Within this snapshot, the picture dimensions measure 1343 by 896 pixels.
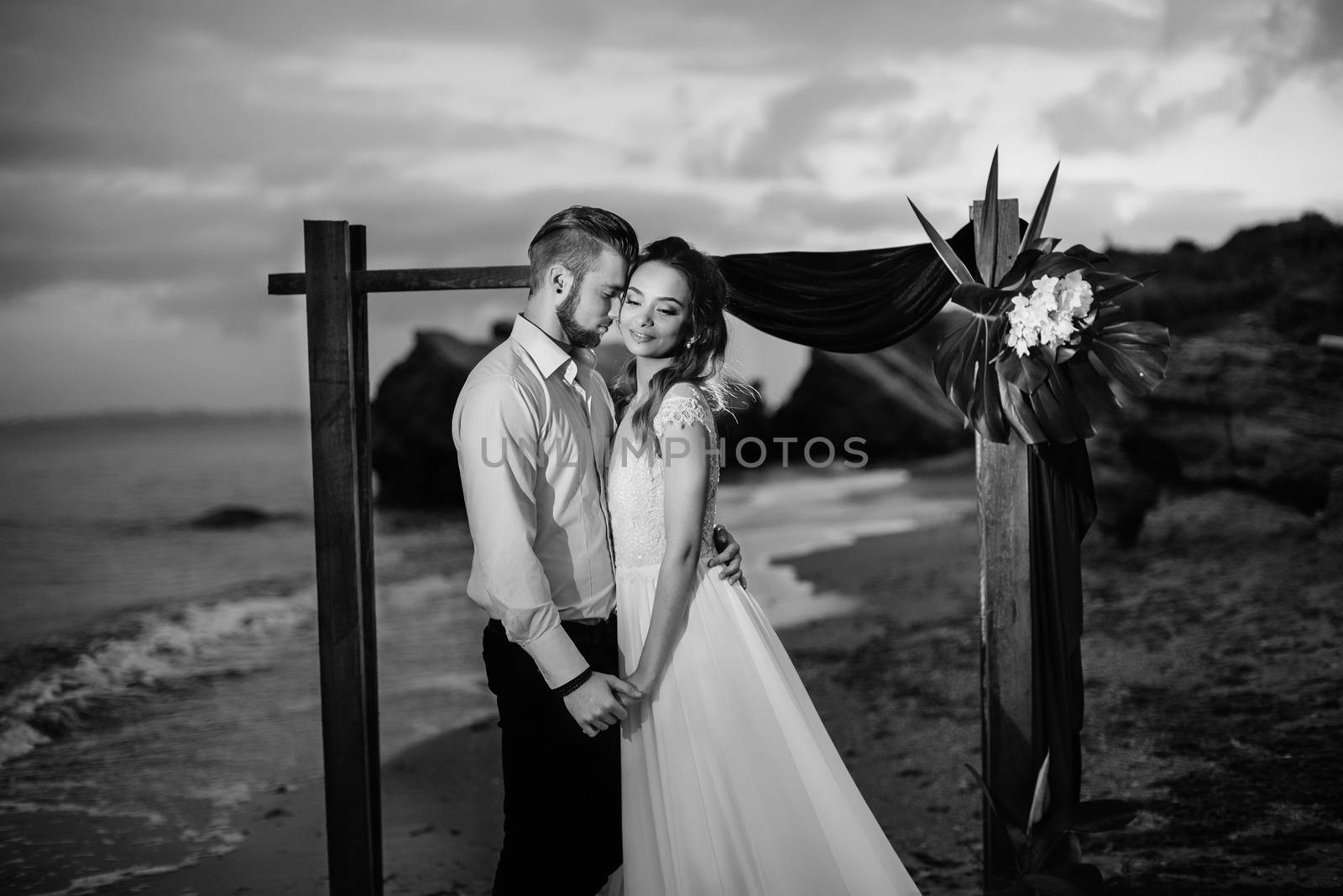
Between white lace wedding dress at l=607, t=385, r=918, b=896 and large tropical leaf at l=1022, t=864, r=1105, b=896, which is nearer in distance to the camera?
white lace wedding dress at l=607, t=385, r=918, b=896

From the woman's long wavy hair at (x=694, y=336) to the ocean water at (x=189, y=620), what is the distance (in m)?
3.76

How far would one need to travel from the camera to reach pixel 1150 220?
9930 millimetres

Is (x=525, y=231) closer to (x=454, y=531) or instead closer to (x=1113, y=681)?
(x=454, y=531)

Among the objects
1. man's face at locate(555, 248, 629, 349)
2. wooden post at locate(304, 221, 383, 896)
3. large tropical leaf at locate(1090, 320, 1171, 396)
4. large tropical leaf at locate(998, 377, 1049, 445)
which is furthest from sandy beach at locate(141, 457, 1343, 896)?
man's face at locate(555, 248, 629, 349)

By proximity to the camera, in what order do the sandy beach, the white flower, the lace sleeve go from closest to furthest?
the lace sleeve → the white flower → the sandy beach

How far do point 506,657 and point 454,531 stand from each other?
435 inches

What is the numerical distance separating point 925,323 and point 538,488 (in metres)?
1.18

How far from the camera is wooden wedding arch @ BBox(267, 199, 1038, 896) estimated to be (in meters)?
2.87

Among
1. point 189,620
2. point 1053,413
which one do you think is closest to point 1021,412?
point 1053,413

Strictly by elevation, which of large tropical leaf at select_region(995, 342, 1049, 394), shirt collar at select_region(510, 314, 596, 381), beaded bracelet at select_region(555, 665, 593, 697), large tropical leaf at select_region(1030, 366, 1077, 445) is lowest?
beaded bracelet at select_region(555, 665, 593, 697)

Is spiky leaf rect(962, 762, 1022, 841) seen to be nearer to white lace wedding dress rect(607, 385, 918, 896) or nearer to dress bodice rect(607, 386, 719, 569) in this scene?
white lace wedding dress rect(607, 385, 918, 896)

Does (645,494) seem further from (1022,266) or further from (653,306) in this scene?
(1022,266)

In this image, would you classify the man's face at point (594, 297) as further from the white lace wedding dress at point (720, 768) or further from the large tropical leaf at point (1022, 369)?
the large tropical leaf at point (1022, 369)

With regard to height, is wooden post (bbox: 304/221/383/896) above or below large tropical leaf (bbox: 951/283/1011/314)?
below
